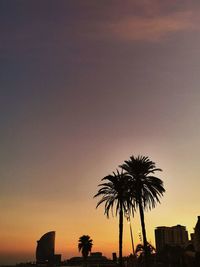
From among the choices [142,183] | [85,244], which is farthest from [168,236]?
[142,183]

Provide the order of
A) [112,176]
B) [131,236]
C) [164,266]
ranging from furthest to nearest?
[164,266] → [131,236] → [112,176]

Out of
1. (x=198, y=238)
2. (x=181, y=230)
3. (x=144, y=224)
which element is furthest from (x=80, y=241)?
(x=181, y=230)

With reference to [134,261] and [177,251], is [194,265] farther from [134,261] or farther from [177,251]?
[177,251]

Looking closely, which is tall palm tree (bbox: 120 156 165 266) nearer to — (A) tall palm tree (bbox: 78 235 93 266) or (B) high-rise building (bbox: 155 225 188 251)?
(A) tall palm tree (bbox: 78 235 93 266)

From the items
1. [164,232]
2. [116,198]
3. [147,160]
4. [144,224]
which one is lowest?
[144,224]

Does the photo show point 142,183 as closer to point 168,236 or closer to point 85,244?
point 85,244

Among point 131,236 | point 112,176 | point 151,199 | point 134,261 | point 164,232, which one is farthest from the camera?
point 164,232

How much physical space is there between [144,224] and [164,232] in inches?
5725

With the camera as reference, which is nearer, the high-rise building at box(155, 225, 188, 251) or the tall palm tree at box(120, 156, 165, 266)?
the tall palm tree at box(120, 156, 165, 266)

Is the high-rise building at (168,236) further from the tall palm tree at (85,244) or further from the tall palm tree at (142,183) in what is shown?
the tall palm tree at (142,183)

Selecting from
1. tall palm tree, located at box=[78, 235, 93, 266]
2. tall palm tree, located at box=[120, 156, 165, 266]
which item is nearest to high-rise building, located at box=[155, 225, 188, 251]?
tall palm tree, located at box=[78, 235, 93, 266]

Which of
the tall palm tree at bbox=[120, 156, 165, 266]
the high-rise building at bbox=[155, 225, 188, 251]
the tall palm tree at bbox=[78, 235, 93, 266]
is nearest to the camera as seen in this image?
the tall palm tree at bbox=[120, 156, 165, 266]

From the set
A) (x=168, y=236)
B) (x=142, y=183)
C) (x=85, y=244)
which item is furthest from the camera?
(x=168, y=236)

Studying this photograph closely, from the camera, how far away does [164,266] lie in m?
102
